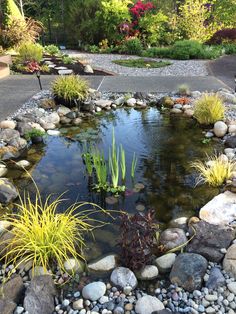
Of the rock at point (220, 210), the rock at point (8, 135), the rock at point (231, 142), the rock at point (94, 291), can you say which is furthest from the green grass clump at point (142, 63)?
the rock at point (94, 291)

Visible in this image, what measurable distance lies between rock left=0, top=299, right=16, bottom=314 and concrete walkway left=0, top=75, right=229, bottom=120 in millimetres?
4939

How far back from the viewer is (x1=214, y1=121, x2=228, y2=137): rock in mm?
5301

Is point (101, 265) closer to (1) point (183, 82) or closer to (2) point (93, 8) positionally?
(1) point (183, 82)

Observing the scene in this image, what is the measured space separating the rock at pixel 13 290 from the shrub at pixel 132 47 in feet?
37.4

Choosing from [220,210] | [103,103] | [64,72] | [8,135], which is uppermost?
[64,72]

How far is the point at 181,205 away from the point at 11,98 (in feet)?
15.4

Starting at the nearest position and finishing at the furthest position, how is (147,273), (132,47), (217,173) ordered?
1. (147,273)
2. (217,173)
3. (132,47)

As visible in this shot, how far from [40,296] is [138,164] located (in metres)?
2.51

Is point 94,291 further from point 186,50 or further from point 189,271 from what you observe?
→ point 186,50

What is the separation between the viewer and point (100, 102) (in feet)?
22.2

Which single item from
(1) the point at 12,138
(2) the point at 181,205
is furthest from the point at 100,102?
(2) the point at 181,205

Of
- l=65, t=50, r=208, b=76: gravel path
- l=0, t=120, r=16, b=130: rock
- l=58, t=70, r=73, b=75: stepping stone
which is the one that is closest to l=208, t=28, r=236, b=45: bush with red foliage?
l=65, t=50, r=208, b=76: gravel path

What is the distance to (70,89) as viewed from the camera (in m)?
6.34

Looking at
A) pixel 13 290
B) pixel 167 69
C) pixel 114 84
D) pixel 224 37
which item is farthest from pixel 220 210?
pixel 224 37
